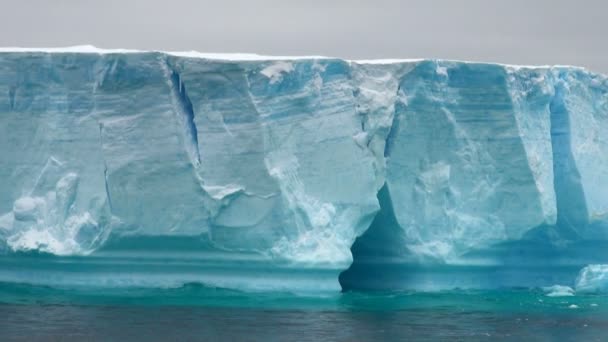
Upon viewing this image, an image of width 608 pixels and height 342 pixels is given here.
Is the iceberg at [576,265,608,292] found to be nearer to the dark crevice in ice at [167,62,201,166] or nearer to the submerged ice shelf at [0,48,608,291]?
the submerged ice shelf at [0,48,608,291]

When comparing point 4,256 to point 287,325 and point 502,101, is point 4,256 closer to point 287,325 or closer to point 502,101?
point 287,325

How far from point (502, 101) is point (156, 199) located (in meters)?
5.23

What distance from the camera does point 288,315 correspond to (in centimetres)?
1445

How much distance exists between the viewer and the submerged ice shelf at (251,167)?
15359 millimetres

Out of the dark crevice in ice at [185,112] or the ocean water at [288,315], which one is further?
the dark crevice in ice at [185,112]

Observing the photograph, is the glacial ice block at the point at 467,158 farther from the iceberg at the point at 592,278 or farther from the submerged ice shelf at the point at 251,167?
the iceberg at the point at 592,278

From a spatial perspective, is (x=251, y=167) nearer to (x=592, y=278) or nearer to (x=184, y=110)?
(x=184, y=110)

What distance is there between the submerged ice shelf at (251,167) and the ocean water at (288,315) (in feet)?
0.92

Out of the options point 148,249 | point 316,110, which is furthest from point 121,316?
point 316,110

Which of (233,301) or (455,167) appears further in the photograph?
(455,167)

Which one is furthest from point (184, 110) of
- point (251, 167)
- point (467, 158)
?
point (467, 158)

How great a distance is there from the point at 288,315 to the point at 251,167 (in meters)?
2.09

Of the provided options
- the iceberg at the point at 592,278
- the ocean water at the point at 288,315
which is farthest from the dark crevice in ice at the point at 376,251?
the iceberg at the point at 592,278

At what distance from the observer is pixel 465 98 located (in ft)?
55.9
